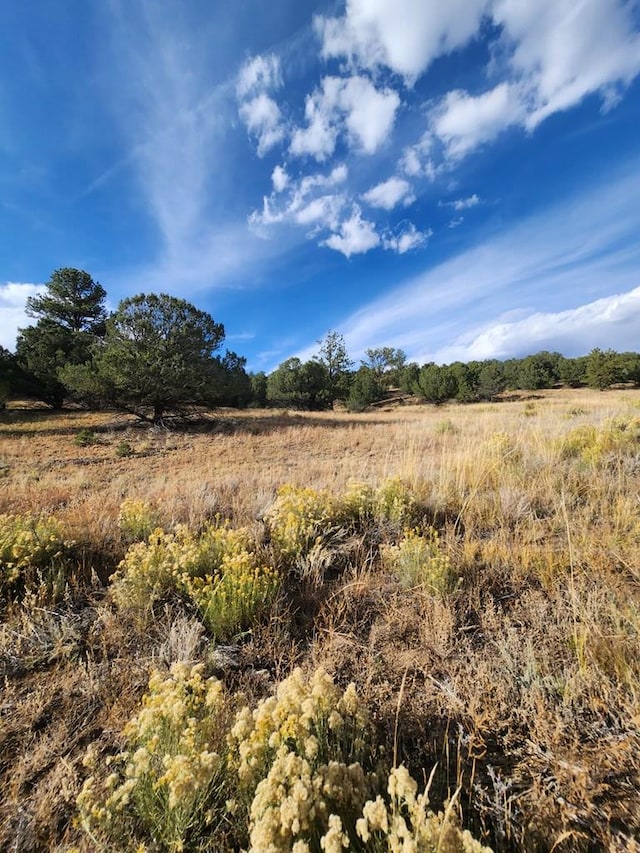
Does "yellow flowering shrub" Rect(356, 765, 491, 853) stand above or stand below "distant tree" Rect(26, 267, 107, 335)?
below

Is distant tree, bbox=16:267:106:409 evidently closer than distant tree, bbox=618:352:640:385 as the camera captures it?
Yes

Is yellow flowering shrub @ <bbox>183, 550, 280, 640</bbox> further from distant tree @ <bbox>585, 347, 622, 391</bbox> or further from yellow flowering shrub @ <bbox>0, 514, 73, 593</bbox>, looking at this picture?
distant tree @ <bbox>585, 347, 622, 391</bbox>

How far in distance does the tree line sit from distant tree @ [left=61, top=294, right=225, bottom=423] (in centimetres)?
4

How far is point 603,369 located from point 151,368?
4660cm

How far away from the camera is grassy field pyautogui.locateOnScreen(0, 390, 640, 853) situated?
1138 mm

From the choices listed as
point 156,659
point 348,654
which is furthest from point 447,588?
point 156,659

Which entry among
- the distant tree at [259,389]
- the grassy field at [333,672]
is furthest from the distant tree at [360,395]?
the grassy field at [333,672]

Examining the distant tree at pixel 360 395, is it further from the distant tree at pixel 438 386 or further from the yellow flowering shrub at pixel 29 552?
the yellow flowering shrub at pixel 29 552

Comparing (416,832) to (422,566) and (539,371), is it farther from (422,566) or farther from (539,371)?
(539,371)

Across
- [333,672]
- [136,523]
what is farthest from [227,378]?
[333,672]

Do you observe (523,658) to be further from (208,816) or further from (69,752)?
(69,752)

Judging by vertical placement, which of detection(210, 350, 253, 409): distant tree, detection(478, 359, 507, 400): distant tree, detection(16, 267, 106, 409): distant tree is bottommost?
detection(478, 359, 507, 400): distant tree

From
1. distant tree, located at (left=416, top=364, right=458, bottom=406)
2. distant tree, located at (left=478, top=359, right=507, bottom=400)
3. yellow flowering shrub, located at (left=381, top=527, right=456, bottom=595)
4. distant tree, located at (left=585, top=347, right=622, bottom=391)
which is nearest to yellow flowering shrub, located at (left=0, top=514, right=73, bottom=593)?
yellow flowering shrub, located at (left=381, top=527, right=456, bottom=595)

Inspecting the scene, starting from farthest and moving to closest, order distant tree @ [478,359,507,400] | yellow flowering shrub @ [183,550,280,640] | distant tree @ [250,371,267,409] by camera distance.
A: distant tree @ [478,359,507,400], distant tree @ [250,371,267,409], yellow flowering shrub @ [183,550,280,640]
